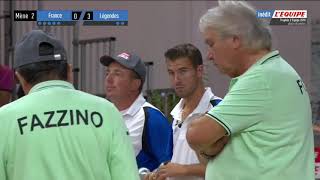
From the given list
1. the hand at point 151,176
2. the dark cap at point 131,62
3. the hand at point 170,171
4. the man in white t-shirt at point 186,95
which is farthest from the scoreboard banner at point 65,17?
the hand at point 170,171

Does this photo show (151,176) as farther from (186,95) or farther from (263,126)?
A: (263,126)

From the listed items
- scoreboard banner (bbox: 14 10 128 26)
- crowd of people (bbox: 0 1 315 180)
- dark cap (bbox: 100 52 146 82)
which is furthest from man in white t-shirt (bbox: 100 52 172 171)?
scoreboard banner (bbox: 14 10 128 26)

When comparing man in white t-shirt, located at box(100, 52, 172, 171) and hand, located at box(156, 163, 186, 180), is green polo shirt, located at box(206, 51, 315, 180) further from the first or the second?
man in white t-shirt, located at box(100, 52, 172, 171)

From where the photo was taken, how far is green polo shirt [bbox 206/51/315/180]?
9.14 feet

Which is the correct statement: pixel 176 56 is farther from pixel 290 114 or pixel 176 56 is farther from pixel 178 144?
pixel 290 114

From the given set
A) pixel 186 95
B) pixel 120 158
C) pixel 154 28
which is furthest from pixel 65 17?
pixel 120 158

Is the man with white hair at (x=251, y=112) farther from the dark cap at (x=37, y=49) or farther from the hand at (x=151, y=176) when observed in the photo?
the hand at (x=151, y=176)

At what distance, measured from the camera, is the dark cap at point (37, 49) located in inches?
108

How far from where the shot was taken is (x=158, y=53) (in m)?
9.15

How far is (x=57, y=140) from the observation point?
8.71 ft

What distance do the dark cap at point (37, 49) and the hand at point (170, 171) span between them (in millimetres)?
Answer: 1102

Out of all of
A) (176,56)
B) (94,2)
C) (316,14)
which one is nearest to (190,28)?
(94,2)

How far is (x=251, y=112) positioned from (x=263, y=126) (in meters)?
0.08

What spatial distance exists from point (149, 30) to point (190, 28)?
0.56 metres
